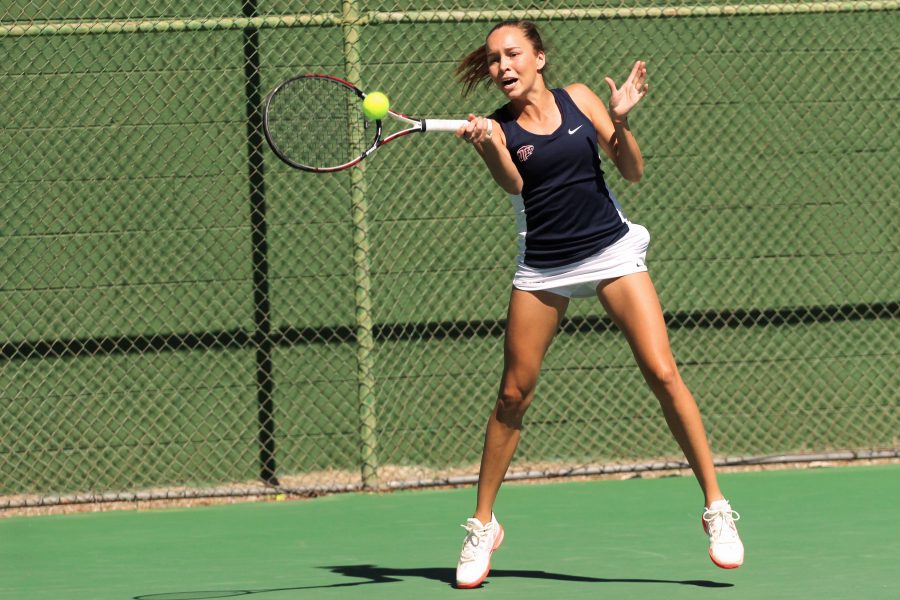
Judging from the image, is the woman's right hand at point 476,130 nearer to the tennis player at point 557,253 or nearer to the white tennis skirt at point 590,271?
the tennis player at point 557,253

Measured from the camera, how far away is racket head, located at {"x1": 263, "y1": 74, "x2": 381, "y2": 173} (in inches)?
196

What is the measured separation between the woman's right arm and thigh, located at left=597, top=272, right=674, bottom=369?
18.2 inches

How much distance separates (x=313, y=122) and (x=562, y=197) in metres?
1.00

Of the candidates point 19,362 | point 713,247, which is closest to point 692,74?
point 713,247

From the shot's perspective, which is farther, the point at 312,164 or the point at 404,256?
the point at 404,256

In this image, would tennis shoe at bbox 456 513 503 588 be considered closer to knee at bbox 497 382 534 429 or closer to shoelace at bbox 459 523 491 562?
shoelace at bbox 459 523 491 562

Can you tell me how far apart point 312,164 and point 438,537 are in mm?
1679

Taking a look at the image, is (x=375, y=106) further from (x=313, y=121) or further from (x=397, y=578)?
(x=397, y=578)

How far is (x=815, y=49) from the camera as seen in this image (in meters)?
7.58

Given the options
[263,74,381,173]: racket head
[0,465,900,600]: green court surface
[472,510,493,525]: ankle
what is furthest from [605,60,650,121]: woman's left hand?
[0,465,900,600]: green court surface

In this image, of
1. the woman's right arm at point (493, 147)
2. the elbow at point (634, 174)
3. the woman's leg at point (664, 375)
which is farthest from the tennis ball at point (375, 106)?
the woman's leg at point (664, 375)

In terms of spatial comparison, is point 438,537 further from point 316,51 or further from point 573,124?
point 316,51

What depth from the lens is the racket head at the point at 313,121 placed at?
4.99 metres

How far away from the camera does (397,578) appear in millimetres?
4980
